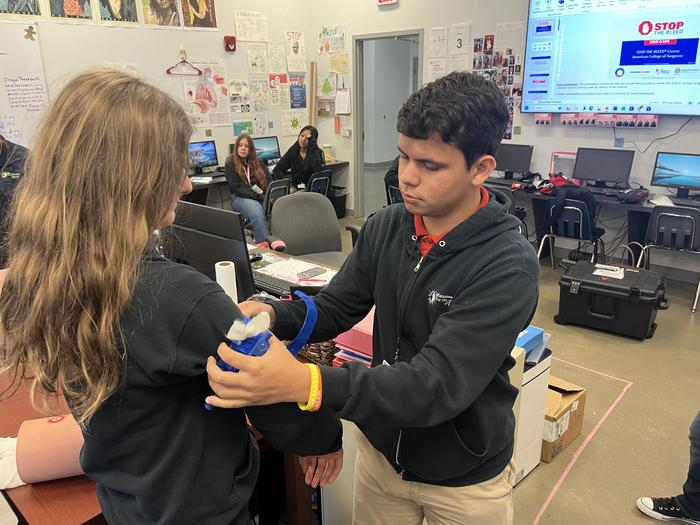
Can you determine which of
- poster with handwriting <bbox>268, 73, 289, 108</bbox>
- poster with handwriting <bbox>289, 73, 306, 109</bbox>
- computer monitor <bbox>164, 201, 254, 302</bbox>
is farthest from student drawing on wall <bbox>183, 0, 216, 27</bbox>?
computer monitor <bbox>164, 201, 254, 302</bbox>

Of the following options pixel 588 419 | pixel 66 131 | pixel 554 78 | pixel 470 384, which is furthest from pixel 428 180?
pixel 554 78

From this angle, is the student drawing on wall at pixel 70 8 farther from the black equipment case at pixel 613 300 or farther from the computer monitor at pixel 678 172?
the computer monitor at pixel 678 172

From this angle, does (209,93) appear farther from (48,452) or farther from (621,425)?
(48,452)

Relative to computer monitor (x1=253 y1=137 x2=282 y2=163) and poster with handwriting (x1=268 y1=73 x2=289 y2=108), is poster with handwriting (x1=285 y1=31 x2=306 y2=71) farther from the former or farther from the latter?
computer monitor (x1=253 y1=137 x2=282 y2=163)

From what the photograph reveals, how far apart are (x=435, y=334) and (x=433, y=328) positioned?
0.09 metres

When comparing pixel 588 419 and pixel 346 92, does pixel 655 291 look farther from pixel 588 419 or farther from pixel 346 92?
pixel 346 92

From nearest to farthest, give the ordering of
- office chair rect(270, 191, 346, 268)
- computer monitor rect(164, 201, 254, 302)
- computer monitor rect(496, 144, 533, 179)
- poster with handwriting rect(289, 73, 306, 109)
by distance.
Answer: computer monitor rect(164, 201, 254, 302), office chair rect(270, 191, 346, 268), computer monitor rect(496, 144, 533, 179), poster with handwriting rect(289, 73, 306, 109)

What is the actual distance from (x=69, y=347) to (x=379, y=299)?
0.63 meters

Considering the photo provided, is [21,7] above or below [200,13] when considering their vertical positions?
below

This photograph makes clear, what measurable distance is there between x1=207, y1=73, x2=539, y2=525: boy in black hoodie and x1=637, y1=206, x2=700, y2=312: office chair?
3.56 m

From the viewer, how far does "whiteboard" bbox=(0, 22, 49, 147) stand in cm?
444

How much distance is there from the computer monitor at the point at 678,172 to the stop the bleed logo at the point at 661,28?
0.96m

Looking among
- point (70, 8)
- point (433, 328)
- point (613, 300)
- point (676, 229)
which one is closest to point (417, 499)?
point (433, 328)

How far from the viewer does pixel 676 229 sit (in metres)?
3.97
